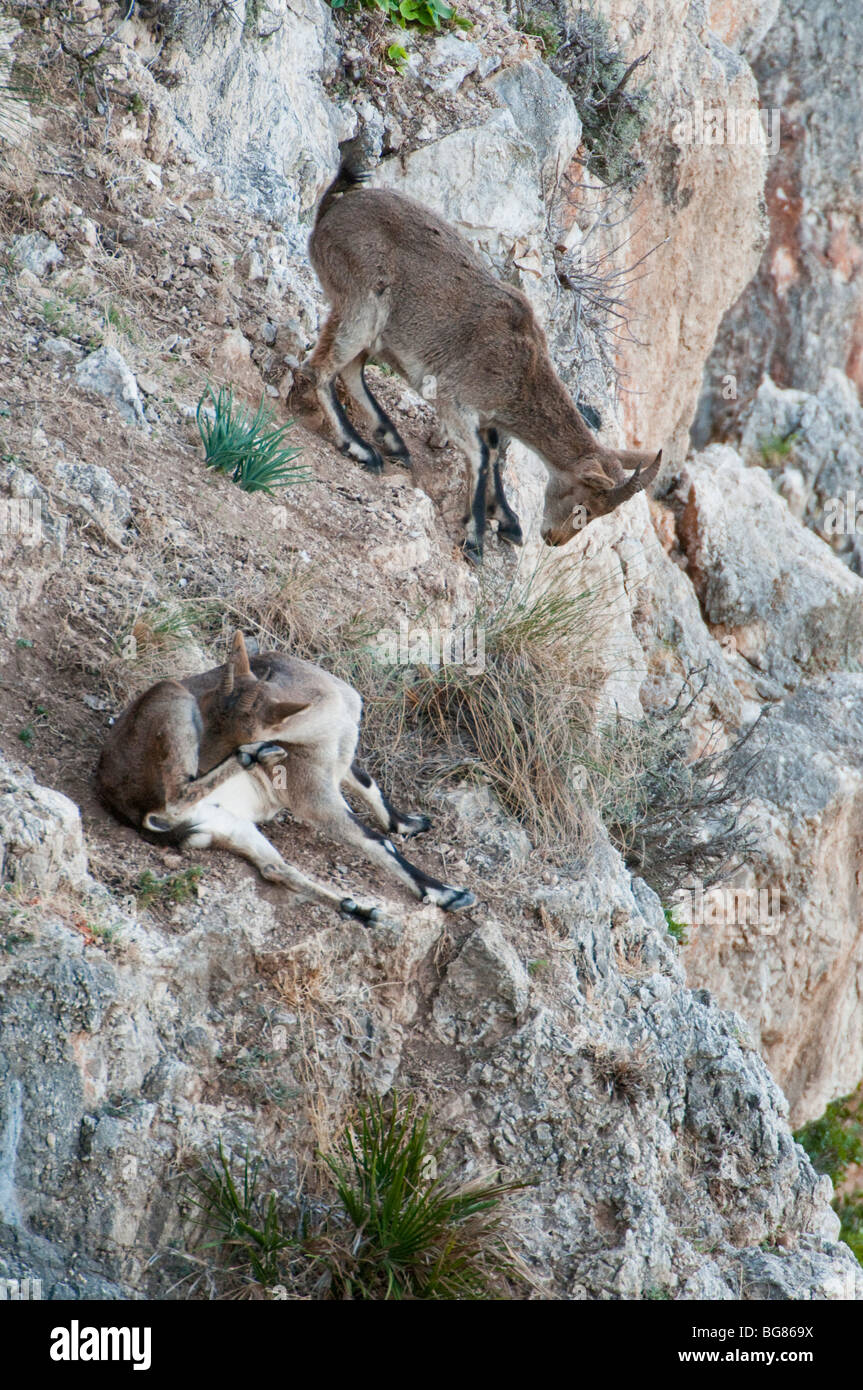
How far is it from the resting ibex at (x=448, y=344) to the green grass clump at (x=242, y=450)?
81 cm

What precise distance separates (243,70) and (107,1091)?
7699 mm

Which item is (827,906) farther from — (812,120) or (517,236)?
(812,120)

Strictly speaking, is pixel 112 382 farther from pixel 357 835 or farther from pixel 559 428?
pixel 357 835

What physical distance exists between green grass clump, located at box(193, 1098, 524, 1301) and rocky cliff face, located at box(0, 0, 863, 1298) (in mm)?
154

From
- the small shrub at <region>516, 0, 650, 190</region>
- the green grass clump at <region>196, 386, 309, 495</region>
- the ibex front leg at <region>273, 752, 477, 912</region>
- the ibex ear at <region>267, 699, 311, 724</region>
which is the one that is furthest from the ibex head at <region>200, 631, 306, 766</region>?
the small shrub at <region>516, 0, 650, 190</region>

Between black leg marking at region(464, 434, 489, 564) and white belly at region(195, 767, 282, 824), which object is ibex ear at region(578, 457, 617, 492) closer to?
black leg marking at region(464, 434, 489, 564)

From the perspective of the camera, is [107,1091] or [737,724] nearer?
[107,1091]

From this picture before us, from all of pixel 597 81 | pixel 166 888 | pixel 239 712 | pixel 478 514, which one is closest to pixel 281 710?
pixel 239 712

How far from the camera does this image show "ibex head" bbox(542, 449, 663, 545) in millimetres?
7617

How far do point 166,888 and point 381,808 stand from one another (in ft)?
4.13

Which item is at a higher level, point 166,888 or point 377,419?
point 377,419

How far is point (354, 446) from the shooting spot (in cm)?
779
